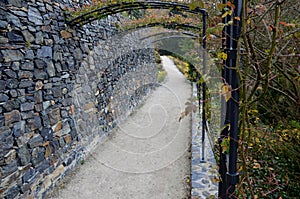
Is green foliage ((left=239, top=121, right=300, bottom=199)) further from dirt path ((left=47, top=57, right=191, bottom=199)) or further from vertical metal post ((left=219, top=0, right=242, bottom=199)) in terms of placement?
vertical metal post ((left=219, top=0, right=242, bottom=199))

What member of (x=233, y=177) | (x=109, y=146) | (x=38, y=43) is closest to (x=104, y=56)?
(x=109, y=146)

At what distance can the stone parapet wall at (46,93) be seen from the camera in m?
2.39

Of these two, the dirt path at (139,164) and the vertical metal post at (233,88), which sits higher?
the vertical metal post at (233,88)

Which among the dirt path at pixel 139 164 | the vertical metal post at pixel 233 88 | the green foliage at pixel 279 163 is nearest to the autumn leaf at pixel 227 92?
the vertical metal post at pixel 233 88

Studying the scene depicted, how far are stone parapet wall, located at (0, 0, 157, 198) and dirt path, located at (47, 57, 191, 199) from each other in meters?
A: 0.29

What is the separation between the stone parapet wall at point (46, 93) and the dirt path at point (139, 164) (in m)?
0.29

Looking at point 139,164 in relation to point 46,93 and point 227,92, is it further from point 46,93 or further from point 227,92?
point 227,92

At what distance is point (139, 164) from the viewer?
407cm

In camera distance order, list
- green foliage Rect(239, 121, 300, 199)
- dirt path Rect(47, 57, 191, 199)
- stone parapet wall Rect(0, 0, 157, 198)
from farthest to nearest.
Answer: dirt path Rect(47, 57, 191, 199)
green foliage Rect(239, 121, 300, 199)
stone parapet wall Rect(0, 0, 157, 198)

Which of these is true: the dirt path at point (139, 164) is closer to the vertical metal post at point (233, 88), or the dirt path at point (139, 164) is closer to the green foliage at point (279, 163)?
the green foliage at point (279, 163)

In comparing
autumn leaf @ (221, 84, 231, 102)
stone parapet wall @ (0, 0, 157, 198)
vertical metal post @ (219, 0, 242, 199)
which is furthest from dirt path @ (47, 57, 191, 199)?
autumn leaf @ (221, 84, 231, 102)

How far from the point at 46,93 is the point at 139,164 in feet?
6.32

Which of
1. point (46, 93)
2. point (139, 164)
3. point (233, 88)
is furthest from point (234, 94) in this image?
point (139, 164)

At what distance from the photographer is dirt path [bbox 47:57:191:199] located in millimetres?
3248
